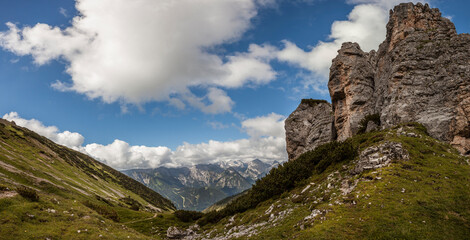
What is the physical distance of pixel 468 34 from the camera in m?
47.1

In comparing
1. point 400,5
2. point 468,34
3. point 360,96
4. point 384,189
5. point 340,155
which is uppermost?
point 400,5

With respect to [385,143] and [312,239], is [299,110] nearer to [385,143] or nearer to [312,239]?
[385,143]

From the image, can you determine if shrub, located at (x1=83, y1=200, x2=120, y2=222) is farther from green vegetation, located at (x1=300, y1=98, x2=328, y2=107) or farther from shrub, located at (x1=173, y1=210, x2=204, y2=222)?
green vegetation, located at (x1=300, y1=98, x2=328, y2=107)

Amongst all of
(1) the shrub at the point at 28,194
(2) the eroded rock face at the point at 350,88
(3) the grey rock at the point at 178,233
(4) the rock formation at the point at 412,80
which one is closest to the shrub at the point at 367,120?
(4) the rock formation at the point at 412,80

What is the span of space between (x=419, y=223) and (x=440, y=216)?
2.69 metres

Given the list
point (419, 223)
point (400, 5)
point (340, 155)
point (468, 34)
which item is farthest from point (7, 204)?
point (400, 5)

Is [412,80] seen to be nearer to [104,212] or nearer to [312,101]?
[312,101]

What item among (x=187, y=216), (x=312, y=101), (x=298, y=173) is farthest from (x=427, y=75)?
(x=187, y=216)

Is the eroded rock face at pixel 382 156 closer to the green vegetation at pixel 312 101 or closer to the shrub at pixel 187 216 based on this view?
the shrub at pixel 187 216

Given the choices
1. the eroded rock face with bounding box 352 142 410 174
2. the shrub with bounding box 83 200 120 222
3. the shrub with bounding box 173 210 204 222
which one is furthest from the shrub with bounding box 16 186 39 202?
the shrub with bounding box 173 210 204 222

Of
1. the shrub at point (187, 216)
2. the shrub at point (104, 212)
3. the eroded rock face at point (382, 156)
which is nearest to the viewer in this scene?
the eroded rock face at point (382, 156)

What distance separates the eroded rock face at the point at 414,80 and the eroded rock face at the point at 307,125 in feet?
24.2

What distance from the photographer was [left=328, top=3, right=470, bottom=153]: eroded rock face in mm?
38219

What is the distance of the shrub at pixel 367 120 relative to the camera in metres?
54.8
